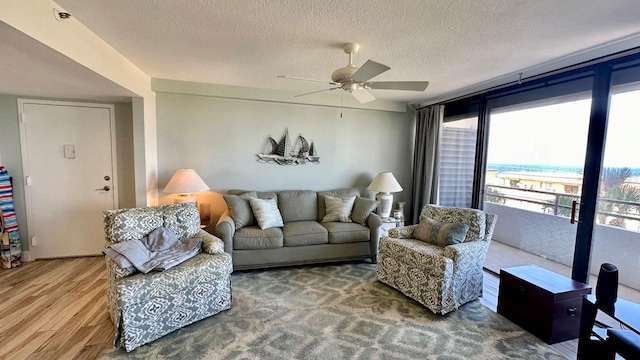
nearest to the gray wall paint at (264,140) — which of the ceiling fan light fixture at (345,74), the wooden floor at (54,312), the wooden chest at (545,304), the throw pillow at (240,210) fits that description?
the throw pillow at (240,210)

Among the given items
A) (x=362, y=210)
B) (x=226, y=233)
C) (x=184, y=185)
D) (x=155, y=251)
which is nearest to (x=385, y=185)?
(x=362, y=210)

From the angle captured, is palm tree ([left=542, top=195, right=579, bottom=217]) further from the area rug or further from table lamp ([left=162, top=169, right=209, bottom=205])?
table lamp ([left=162, top=169, right=209, bottom=205])

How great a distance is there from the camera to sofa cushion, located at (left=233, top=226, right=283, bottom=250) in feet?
10.9

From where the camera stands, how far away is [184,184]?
349 centimetres

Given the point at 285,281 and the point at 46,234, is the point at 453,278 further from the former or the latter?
the point at 46,234

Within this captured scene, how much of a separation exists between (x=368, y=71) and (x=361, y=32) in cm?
38

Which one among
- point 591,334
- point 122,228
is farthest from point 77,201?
point 591,334

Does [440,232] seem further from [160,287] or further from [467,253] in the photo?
[160,287]

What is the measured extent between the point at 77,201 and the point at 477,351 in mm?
4796

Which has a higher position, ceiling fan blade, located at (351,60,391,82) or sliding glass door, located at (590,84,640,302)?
ceiling fan blade, located at (351,60,391,82)

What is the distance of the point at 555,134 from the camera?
299 centimetres

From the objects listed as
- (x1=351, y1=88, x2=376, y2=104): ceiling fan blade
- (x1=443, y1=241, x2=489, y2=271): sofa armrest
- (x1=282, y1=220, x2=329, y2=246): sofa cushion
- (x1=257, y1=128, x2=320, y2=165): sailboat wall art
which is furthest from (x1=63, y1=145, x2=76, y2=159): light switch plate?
(x1=443, y1=241, x2=489, y2=271): sofa armrest

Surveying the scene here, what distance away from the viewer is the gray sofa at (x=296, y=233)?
11.0 feet

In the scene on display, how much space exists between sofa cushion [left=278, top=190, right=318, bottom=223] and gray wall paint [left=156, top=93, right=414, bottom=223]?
33 cm
